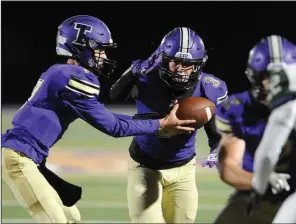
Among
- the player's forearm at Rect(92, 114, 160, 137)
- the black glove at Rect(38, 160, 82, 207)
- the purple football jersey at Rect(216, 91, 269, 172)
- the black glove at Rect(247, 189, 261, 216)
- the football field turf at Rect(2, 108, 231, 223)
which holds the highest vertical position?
the purple football jersey at Rect(216, 91, 269, 172)

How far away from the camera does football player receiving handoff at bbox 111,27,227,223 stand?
4.04 metres

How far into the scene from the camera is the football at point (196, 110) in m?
3.90

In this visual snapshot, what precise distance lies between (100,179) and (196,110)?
3.42 m

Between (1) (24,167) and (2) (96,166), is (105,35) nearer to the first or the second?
(1) (24,167)

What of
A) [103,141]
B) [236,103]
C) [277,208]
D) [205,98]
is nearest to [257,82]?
[236,103]

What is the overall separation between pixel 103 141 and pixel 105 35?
5640 mm

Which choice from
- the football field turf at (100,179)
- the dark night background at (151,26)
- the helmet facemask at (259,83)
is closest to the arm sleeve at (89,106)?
the helmet facemask at (259,83)

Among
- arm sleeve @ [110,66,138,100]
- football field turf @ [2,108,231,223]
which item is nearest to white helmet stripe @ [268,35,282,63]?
arm sleeve @ [110,66,138,100]

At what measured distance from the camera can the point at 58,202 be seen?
3744 mm

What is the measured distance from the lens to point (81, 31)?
13.3 ft

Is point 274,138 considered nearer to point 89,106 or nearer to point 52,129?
point 89,106

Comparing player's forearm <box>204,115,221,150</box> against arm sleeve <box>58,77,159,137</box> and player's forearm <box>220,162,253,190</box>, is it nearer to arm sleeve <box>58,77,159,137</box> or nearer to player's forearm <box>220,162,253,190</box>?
arm sleeve <box>58,77,159,137</box>

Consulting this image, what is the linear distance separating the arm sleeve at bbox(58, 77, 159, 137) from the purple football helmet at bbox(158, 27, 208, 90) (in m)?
0.37

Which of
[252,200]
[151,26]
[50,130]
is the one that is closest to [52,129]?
[50,130]
